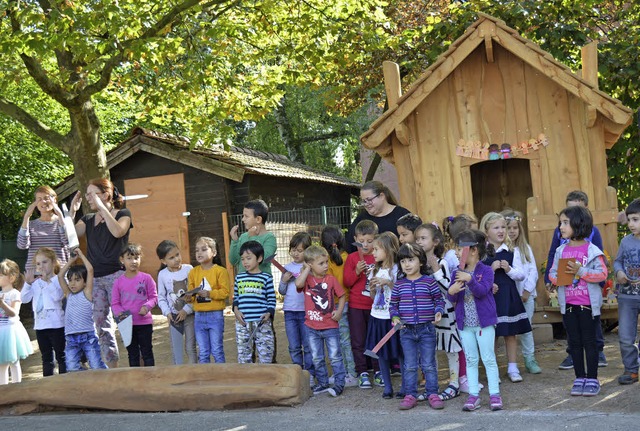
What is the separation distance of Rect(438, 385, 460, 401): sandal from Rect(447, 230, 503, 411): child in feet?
0.95

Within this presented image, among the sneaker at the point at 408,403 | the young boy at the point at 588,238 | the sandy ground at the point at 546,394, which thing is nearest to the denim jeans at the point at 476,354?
the sandy ground at the point at 546,394

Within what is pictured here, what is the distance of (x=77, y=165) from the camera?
1212 cm

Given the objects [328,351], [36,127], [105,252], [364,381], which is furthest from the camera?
[36,127]

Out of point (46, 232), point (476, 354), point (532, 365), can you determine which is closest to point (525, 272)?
point (532, 365)

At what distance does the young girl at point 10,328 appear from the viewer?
7.66 metres

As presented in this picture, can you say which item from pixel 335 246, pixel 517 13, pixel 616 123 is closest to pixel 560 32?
pixel 517 13

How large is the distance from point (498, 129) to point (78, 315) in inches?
180

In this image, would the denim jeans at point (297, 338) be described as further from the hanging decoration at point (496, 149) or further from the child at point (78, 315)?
the hanging decoration at point (496, 149)

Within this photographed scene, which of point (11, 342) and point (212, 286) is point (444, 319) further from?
point (11, 342)

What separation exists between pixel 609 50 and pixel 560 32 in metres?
0.67

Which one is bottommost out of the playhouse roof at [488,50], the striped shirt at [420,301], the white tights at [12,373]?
the white tights at [12,373]

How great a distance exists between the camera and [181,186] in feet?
56.8

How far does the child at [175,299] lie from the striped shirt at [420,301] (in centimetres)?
232

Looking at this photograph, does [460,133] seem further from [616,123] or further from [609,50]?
[609,50]
